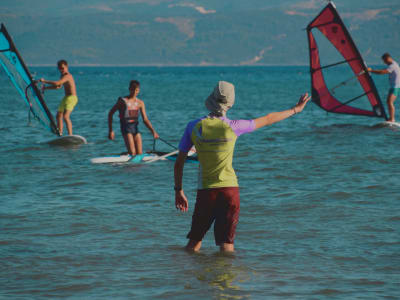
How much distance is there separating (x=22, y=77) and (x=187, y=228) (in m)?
7.91

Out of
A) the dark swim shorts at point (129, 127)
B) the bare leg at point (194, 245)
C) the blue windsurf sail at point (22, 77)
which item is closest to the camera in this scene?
the bare leg at point (194, 245)

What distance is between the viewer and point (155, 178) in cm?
1096

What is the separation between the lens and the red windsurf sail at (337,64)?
18.5 meters

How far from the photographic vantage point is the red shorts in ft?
18.1

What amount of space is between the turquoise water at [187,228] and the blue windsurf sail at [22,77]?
3.78 ft

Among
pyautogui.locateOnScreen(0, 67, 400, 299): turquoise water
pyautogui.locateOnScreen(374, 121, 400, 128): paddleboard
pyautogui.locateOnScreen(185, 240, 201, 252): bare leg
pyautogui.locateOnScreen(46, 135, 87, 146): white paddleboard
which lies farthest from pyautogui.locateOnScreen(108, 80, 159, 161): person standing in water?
pyautogui.locateOnScreen(374, 121, 400, 128): paddleboard

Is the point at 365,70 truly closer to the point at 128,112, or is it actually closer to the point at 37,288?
the point at 128,112

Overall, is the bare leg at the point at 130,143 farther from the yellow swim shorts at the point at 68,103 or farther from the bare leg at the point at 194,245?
the bare leg at the point at 194,245

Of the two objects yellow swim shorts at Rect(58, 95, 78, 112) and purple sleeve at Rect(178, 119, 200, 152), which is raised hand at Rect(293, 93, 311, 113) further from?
yellow swim shorts at Rect(58, 95, 78, 112)

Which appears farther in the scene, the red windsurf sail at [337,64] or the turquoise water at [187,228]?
the red windsurf sail at [337,64]

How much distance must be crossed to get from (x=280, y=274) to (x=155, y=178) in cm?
531

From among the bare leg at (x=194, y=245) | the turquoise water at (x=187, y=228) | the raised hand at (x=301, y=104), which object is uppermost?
the raised hand at (x=301, y=104)

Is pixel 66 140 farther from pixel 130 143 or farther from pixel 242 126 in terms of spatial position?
pixel 242 126

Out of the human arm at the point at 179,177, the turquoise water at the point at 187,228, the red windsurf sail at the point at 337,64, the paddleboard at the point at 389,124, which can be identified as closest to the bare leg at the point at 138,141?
the turquoise water at the point at 187,228
